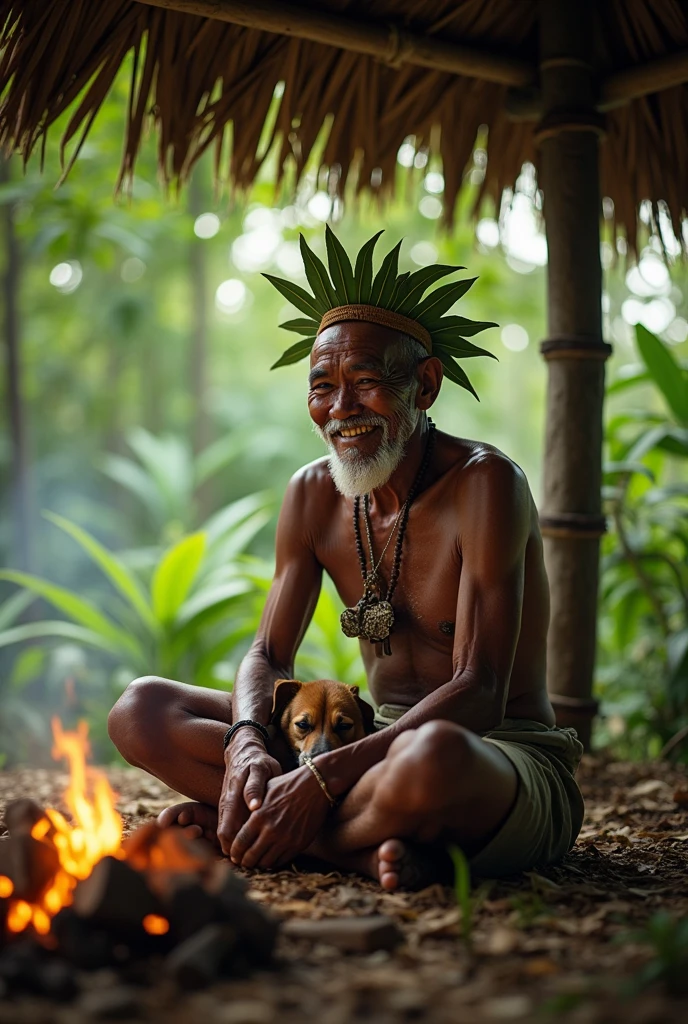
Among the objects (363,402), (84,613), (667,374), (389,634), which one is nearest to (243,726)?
(389,634)

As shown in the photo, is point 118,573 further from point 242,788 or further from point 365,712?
point 242,788

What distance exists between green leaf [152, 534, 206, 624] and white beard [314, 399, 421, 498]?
235cm

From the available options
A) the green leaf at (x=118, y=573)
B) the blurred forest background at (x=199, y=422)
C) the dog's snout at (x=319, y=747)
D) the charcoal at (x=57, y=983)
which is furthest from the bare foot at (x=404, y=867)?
the green leaf at (x=118, y=573)

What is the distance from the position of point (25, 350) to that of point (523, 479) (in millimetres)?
9870

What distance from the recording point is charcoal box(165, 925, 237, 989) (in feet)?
6.01

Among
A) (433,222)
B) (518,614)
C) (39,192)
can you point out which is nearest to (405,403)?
(518,614)

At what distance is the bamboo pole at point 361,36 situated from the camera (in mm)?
3521

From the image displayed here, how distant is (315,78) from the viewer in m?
4.17

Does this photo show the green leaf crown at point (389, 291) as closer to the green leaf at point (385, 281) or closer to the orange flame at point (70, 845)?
the green leaf at point (385, 281)

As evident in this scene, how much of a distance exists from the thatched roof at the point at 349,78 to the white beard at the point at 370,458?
154 cm

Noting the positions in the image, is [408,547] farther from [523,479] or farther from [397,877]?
[397,877]

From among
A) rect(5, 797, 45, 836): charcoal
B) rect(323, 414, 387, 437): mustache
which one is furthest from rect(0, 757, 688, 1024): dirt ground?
rect(323, 414, 387, 437): mustache

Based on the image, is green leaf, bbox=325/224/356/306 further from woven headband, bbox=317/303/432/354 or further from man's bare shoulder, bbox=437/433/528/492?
man's bare shoulder, bbox=437/433/528/492

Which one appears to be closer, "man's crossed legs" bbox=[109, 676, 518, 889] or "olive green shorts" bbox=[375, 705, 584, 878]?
"man's crossed legs" bbox=[109, 676, 518, 889]
